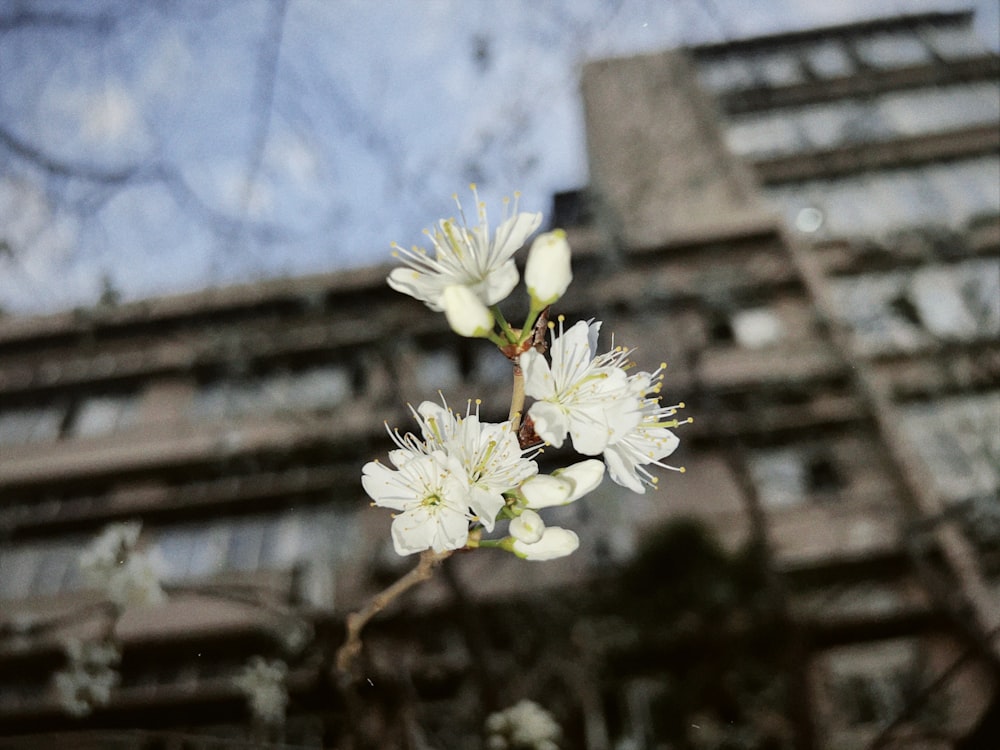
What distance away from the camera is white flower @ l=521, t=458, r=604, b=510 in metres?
1.06

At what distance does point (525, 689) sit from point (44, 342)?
12.4 metres

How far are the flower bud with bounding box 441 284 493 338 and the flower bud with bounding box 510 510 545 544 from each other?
1.03 feet

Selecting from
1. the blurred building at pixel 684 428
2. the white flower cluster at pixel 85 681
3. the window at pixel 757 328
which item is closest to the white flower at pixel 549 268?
the white flower cluster at pixel 85 681

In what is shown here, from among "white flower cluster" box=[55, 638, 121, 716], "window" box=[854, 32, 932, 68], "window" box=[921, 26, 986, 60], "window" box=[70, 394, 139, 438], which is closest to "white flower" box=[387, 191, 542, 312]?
"white flower cluster" box=[55, 638, 121, 716]

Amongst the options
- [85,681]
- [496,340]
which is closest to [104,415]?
[85,681]

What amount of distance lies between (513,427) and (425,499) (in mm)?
275

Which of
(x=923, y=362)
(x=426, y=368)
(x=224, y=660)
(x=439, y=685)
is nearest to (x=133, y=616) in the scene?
(x=224, y=660)

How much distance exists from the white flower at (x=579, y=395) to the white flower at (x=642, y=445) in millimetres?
61

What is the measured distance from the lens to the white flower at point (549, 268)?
3.51 feet

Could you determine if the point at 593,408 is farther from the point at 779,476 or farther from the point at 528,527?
the point at 779,476

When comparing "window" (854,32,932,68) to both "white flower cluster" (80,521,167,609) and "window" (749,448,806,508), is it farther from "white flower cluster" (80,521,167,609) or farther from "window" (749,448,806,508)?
"white flower cluster" (80,521,167,609)

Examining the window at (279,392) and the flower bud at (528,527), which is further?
the window at (279,392)

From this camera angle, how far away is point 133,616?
31.8ft

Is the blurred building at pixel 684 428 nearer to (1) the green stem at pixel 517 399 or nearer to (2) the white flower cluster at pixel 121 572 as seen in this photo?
(2) the white flower cluster at pixel 121 572
